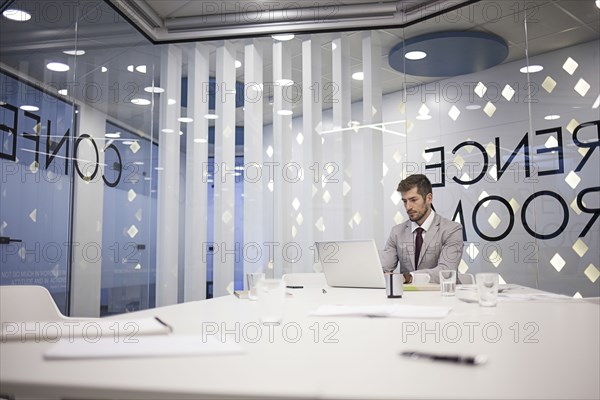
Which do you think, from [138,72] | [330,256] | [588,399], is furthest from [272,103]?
[588,399]

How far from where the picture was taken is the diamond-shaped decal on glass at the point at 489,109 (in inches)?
159

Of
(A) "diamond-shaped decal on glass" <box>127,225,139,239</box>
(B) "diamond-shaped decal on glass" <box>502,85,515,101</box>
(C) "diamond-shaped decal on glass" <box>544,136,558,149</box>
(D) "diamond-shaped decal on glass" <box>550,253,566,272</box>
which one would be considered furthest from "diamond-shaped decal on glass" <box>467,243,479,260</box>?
(A) "diamond-shaped decal on glass" <box>127,225,139,239</box>

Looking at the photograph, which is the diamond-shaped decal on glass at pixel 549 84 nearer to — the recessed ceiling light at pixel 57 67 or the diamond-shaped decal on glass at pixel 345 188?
the diamond-shaped decal on glass at pixel 345 188

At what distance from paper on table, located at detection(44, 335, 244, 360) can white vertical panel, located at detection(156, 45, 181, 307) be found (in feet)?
12.1

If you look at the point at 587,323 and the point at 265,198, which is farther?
the point at 265,198

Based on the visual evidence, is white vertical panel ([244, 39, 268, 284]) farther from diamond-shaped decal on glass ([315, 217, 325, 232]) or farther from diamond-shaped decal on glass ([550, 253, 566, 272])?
diamond-shaped decal on glass ([550, 253, 566, 272])

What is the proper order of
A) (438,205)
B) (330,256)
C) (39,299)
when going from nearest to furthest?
1. (39,299)
2. (330,256)
3. (438,205)

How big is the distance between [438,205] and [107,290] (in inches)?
106

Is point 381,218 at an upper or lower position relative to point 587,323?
upper

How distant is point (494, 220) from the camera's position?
3.99 meters

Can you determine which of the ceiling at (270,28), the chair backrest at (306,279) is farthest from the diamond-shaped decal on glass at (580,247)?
the chair backrest at (306,279)

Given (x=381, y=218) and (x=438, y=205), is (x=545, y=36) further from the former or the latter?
(x=381, y=218)

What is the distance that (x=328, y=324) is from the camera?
127cm

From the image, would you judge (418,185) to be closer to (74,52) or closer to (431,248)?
(431,248)
